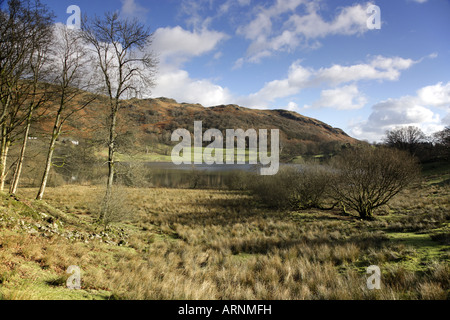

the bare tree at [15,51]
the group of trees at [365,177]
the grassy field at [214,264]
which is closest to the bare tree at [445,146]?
the group of trees at [365,177]

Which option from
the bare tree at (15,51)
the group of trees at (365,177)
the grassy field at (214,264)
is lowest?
the grassy field at (214,264)

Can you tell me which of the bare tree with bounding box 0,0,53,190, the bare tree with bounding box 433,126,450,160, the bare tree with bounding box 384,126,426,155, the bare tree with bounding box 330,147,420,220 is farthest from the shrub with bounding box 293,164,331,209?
the bare tree with bounding box 384,126,426,155

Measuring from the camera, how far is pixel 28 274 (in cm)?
372

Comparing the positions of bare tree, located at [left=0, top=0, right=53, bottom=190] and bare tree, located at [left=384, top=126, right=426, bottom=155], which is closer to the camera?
bare tree, located at [left=0, top=0, right=53, bottom=190]

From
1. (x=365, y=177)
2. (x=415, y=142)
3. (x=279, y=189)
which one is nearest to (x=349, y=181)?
(x=365, y=177)

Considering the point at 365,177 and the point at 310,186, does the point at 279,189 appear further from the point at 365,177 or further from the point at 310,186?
the point at 365,177

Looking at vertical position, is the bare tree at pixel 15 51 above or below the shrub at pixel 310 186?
above

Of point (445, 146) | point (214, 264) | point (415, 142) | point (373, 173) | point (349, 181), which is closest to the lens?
point (214, 264)

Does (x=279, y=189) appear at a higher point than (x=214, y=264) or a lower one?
higher

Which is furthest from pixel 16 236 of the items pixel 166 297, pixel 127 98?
pixel 127 98

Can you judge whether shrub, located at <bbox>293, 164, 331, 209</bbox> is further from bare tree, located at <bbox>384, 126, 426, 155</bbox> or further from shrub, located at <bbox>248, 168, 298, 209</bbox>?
bare tree, located at <bbox>384, 126, 426, 155</bbox>

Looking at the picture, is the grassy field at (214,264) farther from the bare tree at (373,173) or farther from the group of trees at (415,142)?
the group of trees at (415,142)

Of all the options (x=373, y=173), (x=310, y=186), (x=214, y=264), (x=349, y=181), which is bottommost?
(x=214, y=264)

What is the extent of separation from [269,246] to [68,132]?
12.3 m
